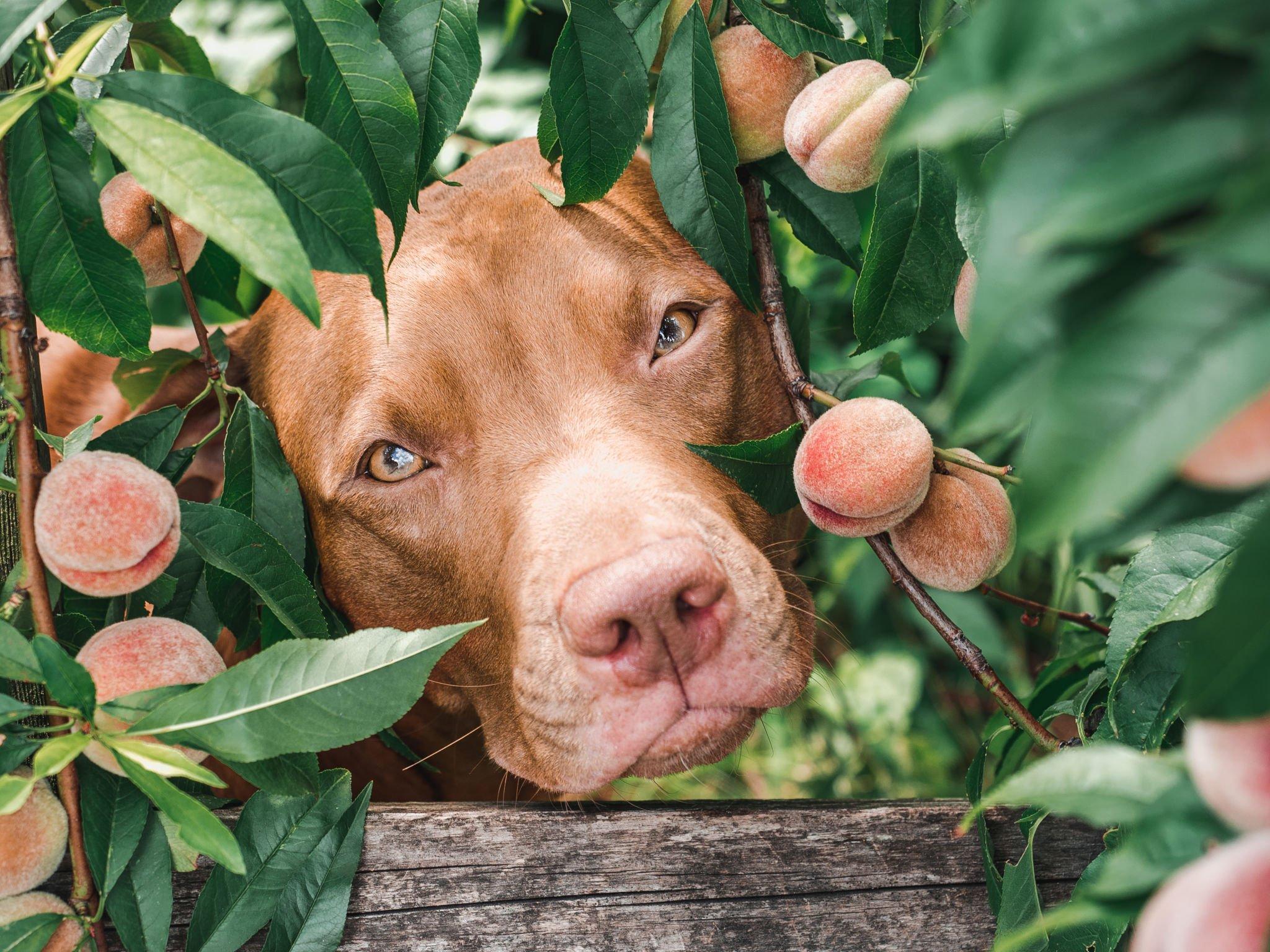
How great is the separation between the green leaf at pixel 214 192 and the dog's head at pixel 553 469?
0.78 m

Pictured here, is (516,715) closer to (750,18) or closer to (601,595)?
(601,595)

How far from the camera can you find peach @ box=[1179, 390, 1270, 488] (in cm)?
52

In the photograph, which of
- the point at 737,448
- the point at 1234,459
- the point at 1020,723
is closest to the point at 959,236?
the point at 737,448

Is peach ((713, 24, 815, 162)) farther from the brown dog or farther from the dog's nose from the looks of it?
the dog's nose

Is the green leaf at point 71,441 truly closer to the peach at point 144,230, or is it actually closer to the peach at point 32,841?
the peach at point 144,230

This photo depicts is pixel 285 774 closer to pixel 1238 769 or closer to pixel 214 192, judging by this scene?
pixel 214 192

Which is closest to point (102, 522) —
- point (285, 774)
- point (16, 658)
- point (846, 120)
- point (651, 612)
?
point (16, 658)

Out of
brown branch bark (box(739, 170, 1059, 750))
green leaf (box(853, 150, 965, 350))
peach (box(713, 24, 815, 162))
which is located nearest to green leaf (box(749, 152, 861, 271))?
brown branch bark (box(739, 170, 1059, 750))

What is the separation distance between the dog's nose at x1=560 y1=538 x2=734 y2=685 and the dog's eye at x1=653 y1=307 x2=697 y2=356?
0.72 m

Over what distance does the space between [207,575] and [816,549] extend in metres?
3.08

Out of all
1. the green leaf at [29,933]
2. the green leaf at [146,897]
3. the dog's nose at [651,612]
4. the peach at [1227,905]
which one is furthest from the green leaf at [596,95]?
the peach at [1227,905]

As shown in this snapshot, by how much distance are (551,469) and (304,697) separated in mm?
910

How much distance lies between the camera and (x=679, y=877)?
58.3 inches

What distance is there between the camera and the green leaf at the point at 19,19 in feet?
3.35
